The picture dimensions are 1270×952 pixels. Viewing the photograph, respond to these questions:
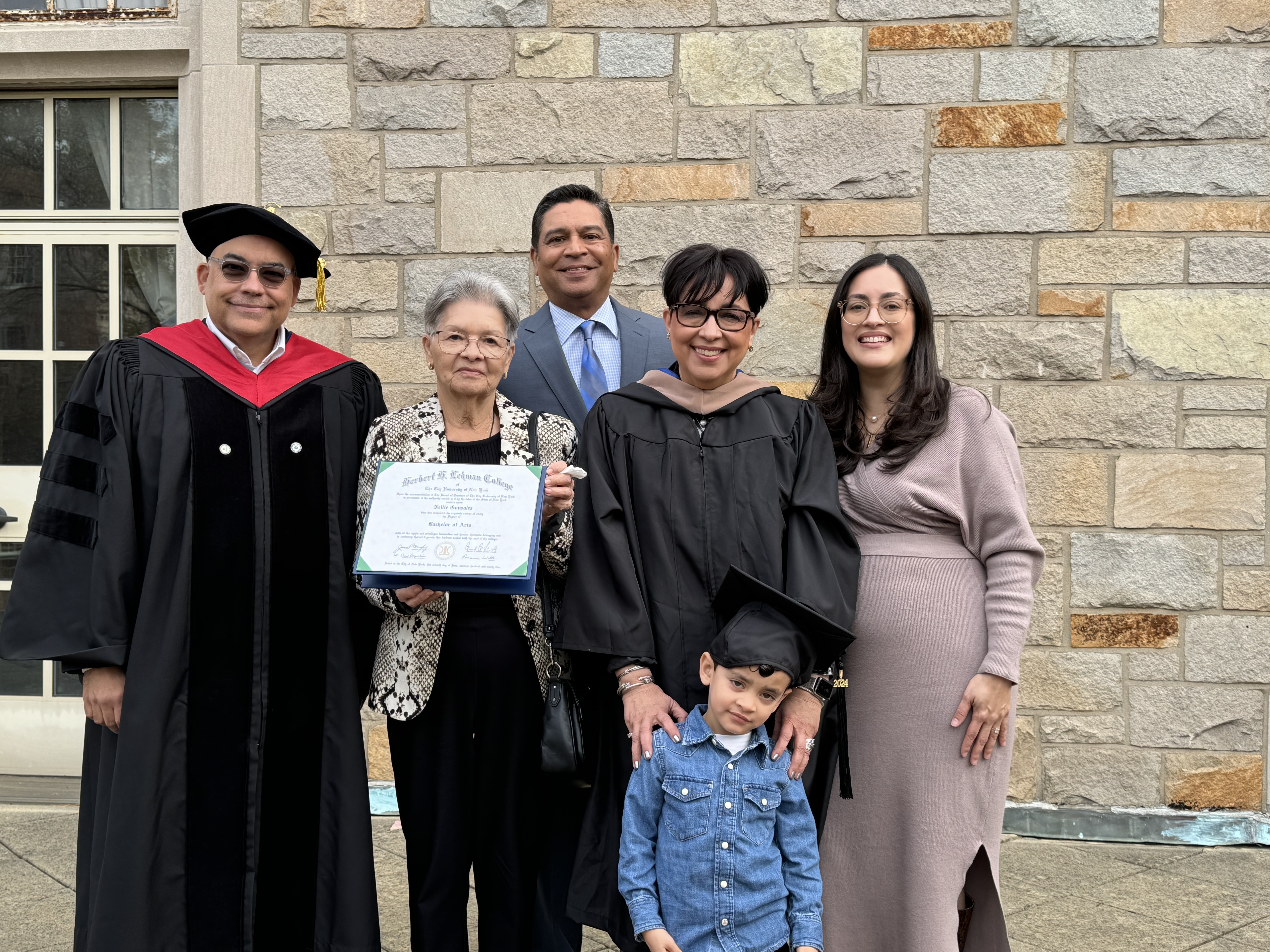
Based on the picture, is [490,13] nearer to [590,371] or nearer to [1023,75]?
[590,371]

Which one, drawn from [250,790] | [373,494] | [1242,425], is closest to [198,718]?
[250,790]

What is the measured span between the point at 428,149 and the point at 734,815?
319cm

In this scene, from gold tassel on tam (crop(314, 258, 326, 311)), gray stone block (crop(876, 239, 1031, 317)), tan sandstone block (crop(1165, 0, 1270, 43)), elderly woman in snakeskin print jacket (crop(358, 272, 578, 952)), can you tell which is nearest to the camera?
elderly woman in snakeskin print jacket (crop(358, 272, 578, 952))

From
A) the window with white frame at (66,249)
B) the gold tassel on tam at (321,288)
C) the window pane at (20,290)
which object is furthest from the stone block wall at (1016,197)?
the gold tassel on tam at (321,288)

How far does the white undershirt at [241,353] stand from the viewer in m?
2.62

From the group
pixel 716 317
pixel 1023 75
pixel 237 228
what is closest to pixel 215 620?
pixel 237 228

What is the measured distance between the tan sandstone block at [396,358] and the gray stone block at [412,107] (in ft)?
2.93

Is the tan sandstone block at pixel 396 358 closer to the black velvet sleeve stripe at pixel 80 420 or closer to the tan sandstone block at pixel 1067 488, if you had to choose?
the black velvet sleeve stripe at pixel 80 420

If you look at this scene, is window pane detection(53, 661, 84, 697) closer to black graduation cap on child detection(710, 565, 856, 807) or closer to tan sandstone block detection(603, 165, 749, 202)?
tan sandstone block detection(603, 165, 749, 202)

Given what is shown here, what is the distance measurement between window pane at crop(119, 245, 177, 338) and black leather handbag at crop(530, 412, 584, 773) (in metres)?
3.03

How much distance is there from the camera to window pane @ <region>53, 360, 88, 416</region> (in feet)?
15.6

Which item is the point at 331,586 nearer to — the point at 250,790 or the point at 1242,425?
the point at 250,790

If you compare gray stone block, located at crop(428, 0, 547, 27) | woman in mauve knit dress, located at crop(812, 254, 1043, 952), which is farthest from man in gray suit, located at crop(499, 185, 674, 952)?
gray stone block, located at crop(428, 0, 547, 27)

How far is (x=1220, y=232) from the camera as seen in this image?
162 inches
